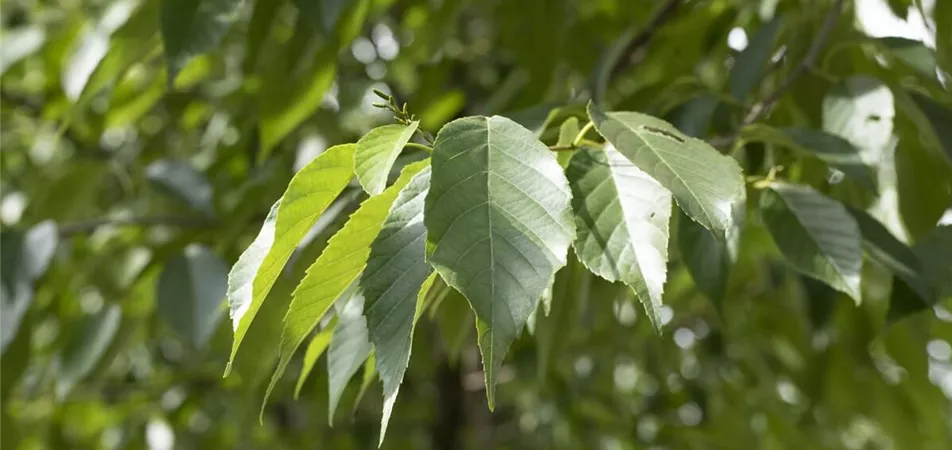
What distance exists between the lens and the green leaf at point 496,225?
36 cm

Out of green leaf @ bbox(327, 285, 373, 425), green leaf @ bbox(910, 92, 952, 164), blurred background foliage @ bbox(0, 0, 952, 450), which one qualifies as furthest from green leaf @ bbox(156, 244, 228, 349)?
green leaf @ bbox(910, 92, 952, 164)

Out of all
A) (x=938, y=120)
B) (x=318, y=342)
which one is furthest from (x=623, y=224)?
(x=938, y=120)

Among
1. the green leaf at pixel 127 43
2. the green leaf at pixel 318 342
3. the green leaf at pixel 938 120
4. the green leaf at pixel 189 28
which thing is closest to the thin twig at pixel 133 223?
the green leaf at pixel 127 43

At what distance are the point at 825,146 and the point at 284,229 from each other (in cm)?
37

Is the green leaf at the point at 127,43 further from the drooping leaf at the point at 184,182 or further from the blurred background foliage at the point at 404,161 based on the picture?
Answer: the drooping leaf at the point at 184,182

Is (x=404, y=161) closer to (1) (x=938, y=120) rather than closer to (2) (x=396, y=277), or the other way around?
(2) (x=396, y=277)

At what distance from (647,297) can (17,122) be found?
124 centimetres

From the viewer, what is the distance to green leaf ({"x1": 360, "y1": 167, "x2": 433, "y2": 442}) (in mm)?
382

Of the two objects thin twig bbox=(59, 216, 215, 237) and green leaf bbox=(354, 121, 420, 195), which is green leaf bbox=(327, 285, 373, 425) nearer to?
green leaf bbox=(354, 121, 420, 195)

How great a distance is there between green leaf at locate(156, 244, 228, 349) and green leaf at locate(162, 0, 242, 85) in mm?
198

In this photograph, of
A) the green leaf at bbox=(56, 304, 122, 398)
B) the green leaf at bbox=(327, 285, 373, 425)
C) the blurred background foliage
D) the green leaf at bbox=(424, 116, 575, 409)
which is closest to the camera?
the green leaf at bbox=(424, 116, 575, 409)

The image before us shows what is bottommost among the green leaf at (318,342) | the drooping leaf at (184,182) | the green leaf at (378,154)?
the drooping leaf at (184,182)

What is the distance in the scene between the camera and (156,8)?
0.82m

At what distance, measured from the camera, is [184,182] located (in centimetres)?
96
